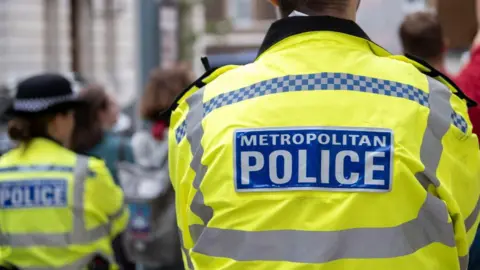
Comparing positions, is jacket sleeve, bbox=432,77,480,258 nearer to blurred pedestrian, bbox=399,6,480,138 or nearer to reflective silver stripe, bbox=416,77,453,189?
reflective silver stripe, bbox=416,77,453,189

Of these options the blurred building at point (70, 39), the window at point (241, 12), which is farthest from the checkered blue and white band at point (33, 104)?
the window at point (241, 12)

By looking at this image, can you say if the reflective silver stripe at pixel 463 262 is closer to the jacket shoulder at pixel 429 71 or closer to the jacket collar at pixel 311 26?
the jacket shoulder at pixel 429 71

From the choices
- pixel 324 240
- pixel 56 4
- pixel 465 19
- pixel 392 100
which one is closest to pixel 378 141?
pixel 392 100

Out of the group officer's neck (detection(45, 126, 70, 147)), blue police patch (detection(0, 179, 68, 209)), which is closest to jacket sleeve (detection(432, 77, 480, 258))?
blue police patch (detection(0, 179, 68, 209))

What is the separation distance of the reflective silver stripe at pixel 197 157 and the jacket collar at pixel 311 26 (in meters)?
0.24

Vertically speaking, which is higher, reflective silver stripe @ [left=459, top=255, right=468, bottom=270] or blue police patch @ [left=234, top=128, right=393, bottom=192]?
blue police patch @ [left=234, top=128, right=393, bottom=192]

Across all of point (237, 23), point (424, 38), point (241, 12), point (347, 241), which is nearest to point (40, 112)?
point (424, 38)

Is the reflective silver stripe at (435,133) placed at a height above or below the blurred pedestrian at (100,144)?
above

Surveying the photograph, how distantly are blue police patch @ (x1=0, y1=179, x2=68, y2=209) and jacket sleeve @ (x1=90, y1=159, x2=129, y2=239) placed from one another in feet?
0.57

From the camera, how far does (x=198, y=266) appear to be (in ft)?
7.25

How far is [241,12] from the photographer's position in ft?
115

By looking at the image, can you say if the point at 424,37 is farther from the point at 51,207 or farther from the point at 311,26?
the point at 311,26

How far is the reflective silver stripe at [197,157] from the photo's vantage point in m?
2.21

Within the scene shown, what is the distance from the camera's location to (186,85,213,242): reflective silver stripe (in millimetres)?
2207
